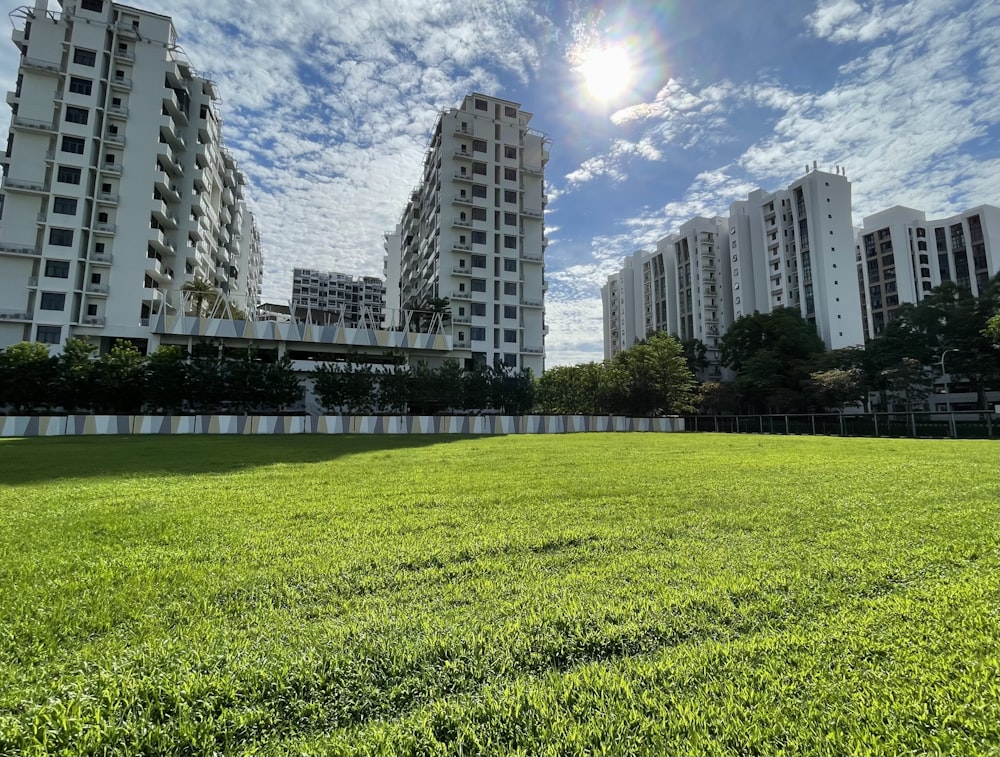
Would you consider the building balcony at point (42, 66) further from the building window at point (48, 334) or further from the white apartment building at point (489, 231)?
the white apartment building at point (489, 231)

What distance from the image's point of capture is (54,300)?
135 ft

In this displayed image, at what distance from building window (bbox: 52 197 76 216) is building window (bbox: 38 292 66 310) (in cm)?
707

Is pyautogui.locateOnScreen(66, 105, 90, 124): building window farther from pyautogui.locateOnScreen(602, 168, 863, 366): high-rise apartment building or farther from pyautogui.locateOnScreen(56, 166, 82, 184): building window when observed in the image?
pyautogui.locateOnScreen(602, 168, 863, 366): high-rise apartment building

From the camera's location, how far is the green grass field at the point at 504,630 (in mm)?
2025

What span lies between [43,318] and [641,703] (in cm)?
5408

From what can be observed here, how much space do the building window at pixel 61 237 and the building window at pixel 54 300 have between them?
429 cm

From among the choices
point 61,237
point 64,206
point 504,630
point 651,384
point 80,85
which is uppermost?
point 80,85

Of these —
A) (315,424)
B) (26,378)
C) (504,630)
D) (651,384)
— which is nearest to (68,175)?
(26,378)

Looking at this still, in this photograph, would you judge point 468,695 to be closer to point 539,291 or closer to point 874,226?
point 539,291

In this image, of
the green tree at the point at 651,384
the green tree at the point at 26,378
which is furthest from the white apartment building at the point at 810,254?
the green tree at the point at 26,378

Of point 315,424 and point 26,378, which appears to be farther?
point 26,378

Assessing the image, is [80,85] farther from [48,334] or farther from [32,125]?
[48,334]

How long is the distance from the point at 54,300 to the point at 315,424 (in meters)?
29.5

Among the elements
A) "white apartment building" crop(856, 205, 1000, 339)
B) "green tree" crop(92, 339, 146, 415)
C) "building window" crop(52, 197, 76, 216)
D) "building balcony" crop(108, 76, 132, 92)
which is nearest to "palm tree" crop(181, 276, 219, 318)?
"building window" crop(52, 197, 76, 216)
